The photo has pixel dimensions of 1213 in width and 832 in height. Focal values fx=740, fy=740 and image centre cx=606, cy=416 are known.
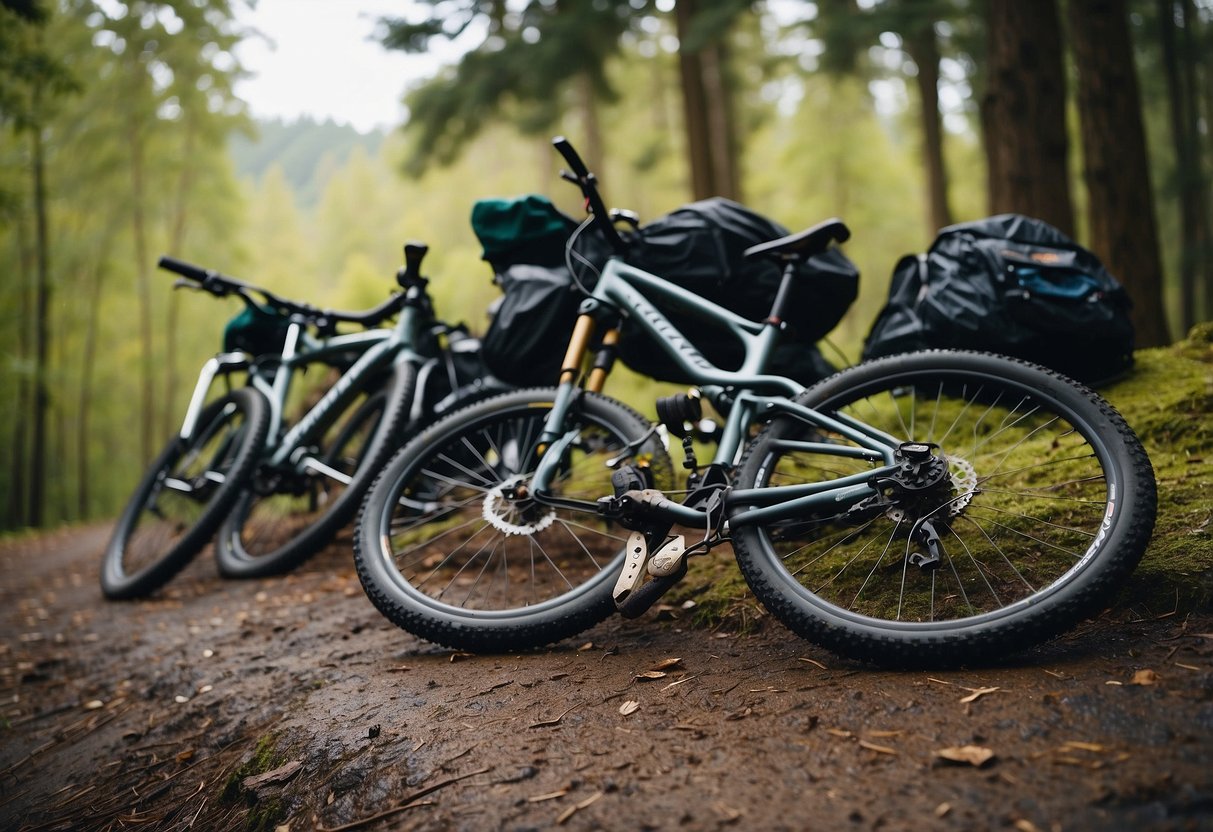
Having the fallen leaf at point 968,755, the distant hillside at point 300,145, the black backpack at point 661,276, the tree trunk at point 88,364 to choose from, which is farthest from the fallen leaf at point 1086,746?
the distant hillside at point 300,145

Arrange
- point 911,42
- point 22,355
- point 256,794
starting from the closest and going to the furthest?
point 256,794 → point 911,42 → point 22,355

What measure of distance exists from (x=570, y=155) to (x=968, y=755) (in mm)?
2113

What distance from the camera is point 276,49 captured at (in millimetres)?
15422

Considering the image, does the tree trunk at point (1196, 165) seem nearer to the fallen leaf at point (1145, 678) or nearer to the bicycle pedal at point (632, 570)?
the fallen leaf at point (1145, 678)

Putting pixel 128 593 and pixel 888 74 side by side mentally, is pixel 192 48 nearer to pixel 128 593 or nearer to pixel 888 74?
pixel 888 74

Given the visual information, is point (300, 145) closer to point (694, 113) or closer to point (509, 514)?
point (694, 113)

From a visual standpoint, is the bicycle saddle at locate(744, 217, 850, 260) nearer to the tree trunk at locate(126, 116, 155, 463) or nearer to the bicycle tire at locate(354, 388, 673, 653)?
the bicycle tire at locate(354, 388, 673, 653)

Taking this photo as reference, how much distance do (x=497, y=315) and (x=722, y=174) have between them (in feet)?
30.7

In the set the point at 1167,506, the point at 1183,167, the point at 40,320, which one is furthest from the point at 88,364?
the point at 1183,167

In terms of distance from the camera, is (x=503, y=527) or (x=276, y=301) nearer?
(x=503, y=527)

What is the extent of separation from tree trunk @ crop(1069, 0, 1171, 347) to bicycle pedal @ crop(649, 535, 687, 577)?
4.00 m

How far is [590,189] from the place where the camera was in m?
2.67

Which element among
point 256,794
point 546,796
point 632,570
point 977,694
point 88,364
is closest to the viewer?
point 546,796

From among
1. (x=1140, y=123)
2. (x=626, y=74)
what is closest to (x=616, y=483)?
(x=1140, y=123)
